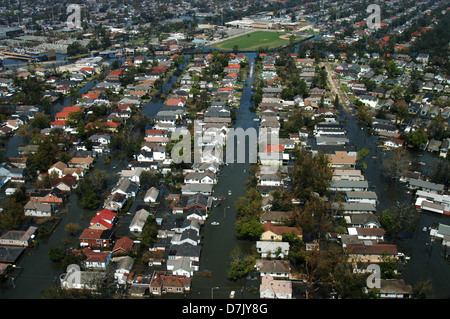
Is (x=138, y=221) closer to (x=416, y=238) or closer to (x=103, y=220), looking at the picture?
(x=103, y=220)

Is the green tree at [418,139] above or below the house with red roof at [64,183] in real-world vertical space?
above

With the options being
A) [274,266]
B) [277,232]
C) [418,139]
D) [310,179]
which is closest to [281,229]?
[277,232]

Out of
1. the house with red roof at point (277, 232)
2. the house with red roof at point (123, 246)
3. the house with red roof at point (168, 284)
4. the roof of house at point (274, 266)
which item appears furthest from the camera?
the house with red roof at point (277, 232)

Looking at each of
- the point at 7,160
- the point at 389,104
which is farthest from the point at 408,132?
the point at 7,160

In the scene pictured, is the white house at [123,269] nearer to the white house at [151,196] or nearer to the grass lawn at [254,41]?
the white house at [151,196]

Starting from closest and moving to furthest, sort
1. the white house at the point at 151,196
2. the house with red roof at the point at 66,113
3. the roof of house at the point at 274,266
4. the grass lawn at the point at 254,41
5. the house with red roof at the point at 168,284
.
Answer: the house with red roof at the point at 168,284 → the roof of house at the point at 274,266 → the white house at the point at 151,196 → the house with red roof at the point at 66,113 → the grass lawn at the point at 254,41

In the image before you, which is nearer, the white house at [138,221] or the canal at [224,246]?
the canal at [224,246]

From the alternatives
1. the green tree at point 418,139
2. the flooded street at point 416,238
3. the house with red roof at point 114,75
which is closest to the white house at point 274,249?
the flooded street at point 416,238

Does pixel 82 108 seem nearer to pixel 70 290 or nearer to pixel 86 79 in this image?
pixel 86 79

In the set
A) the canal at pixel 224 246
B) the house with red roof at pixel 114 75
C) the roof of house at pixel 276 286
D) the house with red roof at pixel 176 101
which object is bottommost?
the canal at pixel 224 246
